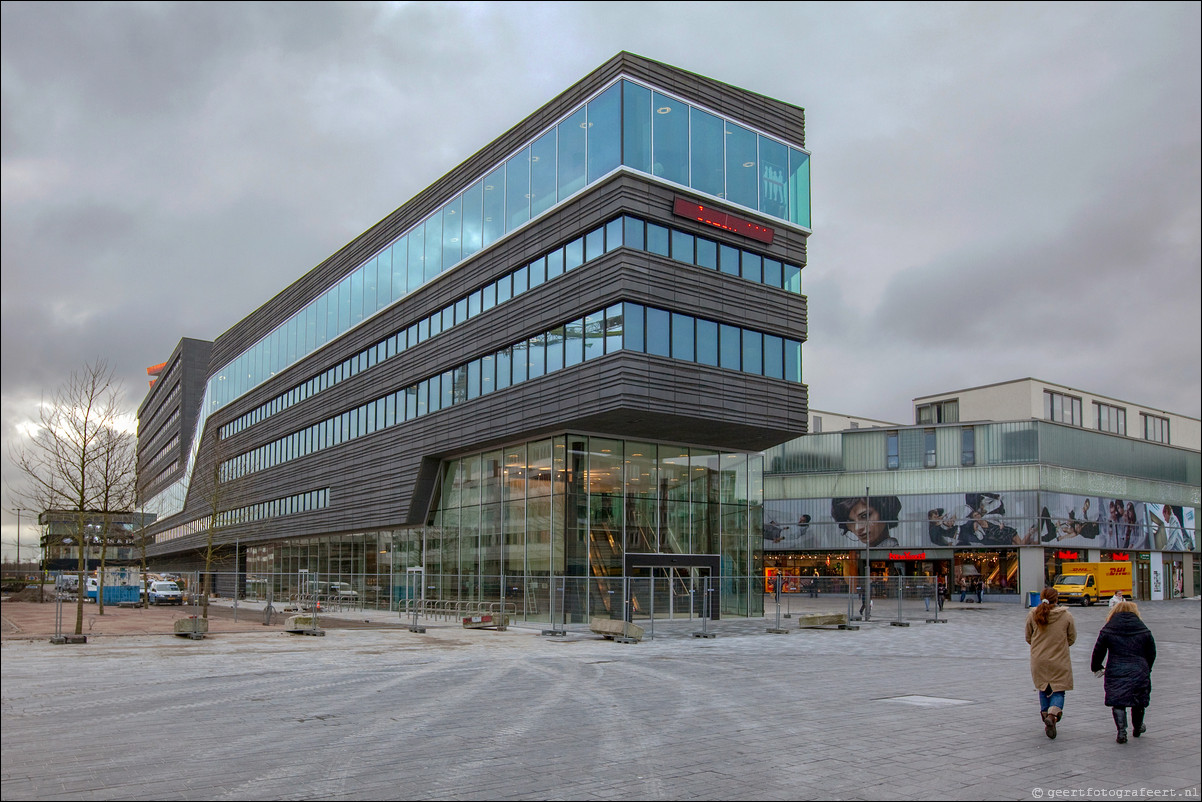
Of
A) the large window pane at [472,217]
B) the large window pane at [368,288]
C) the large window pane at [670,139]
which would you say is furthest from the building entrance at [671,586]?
the large window pane at [368,288]

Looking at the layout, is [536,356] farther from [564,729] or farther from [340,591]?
[564,729]

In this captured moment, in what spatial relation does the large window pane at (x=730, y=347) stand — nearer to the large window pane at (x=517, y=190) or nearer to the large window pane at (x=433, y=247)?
the large window pane at (x=517, y=190)

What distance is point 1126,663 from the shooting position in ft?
34.3

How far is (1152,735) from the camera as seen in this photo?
427 inches

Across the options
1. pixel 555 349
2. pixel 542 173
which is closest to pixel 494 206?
pixel 542 173

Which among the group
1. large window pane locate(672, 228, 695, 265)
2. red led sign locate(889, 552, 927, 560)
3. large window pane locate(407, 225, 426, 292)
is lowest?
red led sign locate(889, 552, 927, 560)

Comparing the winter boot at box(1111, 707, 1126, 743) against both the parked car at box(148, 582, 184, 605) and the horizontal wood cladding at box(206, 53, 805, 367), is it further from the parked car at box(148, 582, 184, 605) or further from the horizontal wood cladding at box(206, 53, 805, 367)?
the parked car at box(148, 582, 184, 605)

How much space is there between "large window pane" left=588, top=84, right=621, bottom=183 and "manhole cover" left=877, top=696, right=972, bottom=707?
869 inches

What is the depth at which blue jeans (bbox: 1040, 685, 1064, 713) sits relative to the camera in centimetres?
1091

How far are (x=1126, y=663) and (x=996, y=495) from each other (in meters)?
55.0

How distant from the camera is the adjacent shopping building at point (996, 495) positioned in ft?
200

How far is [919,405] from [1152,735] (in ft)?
233

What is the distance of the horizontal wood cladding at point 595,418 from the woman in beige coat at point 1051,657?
20.0 meters

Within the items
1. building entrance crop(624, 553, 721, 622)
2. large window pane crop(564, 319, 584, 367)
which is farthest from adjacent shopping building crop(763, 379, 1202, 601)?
large window pane crop(564, 319, 584, 367)
